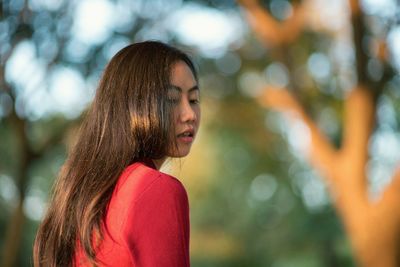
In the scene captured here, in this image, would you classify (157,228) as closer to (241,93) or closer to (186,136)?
(186,136)

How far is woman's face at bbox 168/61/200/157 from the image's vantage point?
1.74 m

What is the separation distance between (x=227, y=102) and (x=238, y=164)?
1321cm

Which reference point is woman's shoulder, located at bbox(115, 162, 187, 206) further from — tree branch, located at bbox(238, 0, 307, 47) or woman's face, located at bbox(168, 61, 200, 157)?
tree branch, located at bbox(238, 0, 307, 47)

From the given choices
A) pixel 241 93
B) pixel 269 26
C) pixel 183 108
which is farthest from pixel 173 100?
pixel 241 93

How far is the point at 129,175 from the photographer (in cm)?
160

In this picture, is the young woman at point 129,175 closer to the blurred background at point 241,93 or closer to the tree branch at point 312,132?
the blurred background at point 241,93

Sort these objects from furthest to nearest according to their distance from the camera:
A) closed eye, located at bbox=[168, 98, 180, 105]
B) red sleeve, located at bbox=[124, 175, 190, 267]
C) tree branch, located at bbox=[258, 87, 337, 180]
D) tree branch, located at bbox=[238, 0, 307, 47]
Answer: tree branch, located at bbox=[238, 0, 307, 47]
tree branch, located at bbox=[258, 87, 337, 180]
closed eye, located at bbox=[168, 98, 180, 105]
red sleeve, located at bbox=[124, 175, 190, 267]

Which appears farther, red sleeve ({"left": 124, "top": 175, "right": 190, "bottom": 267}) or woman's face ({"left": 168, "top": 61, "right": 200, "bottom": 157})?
woman's face ({"left": 168, "top": 61, "right": 200, "bottom": 157})

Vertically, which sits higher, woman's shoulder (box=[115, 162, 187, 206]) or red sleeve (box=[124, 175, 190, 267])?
woman's shoulder (box=[115, 162, 187, 206])

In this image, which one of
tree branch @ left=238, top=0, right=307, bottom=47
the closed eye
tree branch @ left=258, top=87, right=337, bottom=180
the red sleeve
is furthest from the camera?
tree branch @ left=238, top=0, right=307, bottom=47

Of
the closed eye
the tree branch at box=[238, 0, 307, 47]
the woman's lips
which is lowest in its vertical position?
the woman's lips

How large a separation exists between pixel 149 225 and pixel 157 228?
0.7 inches

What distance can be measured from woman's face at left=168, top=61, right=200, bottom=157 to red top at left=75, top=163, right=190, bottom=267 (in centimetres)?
20

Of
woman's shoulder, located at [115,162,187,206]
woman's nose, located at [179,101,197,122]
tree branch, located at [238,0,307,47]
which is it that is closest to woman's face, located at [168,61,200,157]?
woman's nose, located at [179,101,197,122]
